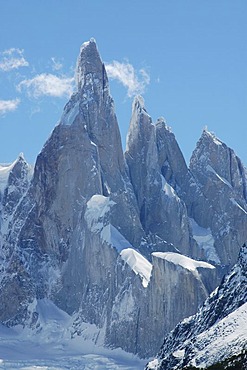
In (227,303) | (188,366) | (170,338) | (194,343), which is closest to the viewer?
(188,366)

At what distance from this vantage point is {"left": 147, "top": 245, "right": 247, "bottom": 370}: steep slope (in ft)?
319

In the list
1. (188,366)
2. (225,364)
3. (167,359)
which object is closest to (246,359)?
(225,364)

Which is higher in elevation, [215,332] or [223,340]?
[215,332]

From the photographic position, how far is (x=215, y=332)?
102312mm

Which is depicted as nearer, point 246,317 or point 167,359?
point 246,317

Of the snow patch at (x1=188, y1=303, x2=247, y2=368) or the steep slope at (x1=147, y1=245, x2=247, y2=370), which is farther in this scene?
the steep slope at (x1=147, y1=245, x2=247, y2=370)

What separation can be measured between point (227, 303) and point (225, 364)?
24.4 metres

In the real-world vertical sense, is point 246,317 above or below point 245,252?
below

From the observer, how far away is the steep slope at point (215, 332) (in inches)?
3834

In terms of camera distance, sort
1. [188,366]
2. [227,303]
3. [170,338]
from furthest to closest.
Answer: [170,338], [227,303], [188,366]

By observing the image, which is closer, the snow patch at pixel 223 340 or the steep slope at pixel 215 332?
the snow patch at pixel 223 340

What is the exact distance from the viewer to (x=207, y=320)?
118 m

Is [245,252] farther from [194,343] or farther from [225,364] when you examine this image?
[225,364]

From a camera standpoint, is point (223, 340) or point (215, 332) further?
point (215, 332)
